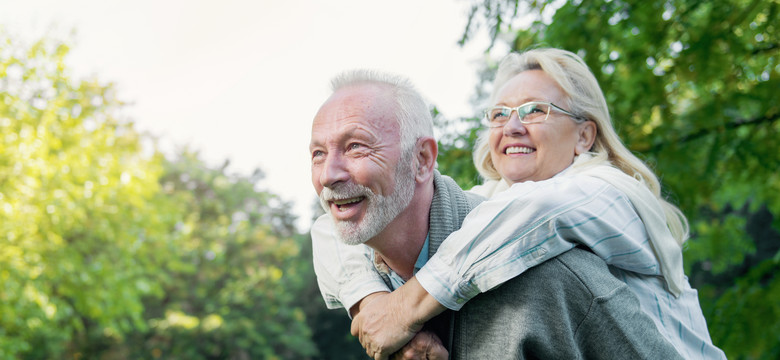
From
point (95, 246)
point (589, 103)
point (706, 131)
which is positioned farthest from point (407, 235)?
point (95, 246)

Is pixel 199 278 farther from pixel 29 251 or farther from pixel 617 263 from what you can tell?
pixel 617 263

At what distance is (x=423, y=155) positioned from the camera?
2039 mm

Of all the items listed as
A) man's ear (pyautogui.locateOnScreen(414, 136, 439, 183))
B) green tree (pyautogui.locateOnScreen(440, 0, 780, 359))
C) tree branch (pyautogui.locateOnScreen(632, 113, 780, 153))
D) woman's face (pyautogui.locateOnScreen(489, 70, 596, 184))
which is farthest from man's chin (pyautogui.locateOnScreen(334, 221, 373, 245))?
tree branch (pyautogui.locateOnScreen(632, 113, 780, 153))

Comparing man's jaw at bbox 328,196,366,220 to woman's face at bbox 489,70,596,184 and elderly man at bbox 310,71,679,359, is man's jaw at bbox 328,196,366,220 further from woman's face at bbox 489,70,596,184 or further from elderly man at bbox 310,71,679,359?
woman's face at bbox 489,70,596,184

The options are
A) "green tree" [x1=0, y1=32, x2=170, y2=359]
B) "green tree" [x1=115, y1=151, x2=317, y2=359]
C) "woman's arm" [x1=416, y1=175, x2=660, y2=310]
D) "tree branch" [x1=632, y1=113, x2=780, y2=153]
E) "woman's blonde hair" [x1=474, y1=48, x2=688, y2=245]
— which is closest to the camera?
"woman's arm" [x1=416, y1=175, x2=660, y2=310]

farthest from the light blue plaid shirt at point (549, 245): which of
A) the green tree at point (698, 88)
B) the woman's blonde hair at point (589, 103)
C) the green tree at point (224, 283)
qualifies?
the green tree at point (224, 283)

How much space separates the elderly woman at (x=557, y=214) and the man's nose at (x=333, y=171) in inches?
14.7

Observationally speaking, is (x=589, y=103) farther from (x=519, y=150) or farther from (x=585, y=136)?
(x=519, y=150)

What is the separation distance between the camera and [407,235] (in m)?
2.01

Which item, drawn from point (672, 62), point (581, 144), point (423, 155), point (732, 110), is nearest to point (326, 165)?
point (423, 155)

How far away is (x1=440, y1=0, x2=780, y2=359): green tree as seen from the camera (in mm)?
3760

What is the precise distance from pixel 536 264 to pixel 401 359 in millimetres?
486

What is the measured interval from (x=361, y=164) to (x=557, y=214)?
587 millimetres

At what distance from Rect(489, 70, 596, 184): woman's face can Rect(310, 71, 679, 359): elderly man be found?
0.42m
